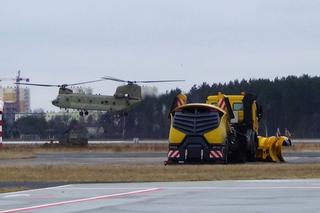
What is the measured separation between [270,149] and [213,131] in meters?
5.62

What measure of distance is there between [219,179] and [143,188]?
4.37 metres

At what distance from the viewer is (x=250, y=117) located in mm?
40188

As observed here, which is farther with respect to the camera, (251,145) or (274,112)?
(274,112)

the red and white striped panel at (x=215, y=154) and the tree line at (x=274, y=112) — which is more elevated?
the tree line at (x=274, y=112)

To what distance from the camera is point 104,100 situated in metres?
89.7

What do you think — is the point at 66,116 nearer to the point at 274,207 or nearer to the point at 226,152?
the point at 226,152

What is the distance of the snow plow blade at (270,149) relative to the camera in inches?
1625

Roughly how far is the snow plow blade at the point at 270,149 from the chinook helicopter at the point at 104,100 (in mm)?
46264

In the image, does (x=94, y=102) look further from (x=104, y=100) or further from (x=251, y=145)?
(x=251, y=145)

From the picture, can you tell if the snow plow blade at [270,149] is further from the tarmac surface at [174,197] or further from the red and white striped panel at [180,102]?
the tarmac surface at [174,197]

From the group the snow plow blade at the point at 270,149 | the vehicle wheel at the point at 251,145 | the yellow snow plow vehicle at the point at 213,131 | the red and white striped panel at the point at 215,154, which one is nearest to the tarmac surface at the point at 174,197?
the red and white striped panel at the point at 215,154

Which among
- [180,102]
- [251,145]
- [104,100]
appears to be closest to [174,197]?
[180,102]

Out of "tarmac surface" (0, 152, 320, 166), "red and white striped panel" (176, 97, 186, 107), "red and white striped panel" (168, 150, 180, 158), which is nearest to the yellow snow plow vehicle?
"red and white striped panel" (168, 150, 180, 158)

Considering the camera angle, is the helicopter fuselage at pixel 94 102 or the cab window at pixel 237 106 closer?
the cab window at pixel 237 106
